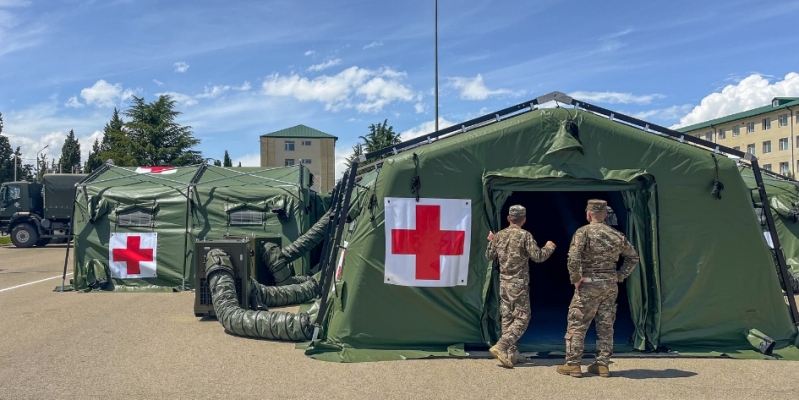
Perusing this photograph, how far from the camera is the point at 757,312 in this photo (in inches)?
257

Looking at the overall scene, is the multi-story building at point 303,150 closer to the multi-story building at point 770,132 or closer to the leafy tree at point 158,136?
the leafy tree at point 158,136

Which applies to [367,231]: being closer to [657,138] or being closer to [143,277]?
[657,138]

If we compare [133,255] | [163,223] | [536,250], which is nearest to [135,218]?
[163,223]

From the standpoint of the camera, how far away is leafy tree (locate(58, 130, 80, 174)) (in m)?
63.9

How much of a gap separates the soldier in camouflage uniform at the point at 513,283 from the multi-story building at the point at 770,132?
5048cm

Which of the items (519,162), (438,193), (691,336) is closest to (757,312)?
(691,336)

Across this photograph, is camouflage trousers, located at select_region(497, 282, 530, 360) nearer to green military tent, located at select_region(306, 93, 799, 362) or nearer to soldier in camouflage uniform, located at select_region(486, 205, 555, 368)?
soldier in camouflage uniform, located at select_region(486, 205, 555, 368)

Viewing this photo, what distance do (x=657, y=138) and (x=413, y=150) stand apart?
2.65m

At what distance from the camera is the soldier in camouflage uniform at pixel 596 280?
17.8 ft

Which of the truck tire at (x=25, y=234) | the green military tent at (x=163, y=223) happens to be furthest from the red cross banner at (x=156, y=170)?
the truck tire at (x=25, y=234)

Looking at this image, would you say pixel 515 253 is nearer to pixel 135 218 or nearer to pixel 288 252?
pixel 288 252

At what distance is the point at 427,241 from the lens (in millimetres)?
6398

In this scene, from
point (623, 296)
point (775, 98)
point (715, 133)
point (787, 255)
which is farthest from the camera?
point (715, 133)

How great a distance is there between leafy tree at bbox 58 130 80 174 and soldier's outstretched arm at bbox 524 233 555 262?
66769 mm
